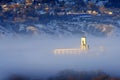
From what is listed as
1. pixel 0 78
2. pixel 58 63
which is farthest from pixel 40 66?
pixel 0 78

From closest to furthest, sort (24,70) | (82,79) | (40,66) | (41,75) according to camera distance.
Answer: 1. (82,79)
2. (41,75)
3. (24,70)
4. (40,66)

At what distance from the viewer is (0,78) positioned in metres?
65.2

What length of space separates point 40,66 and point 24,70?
211 inches

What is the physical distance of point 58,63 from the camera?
257ft

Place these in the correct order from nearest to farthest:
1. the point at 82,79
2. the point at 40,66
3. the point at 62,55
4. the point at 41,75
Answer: the point at 82,79 < the point at 41,75 < the point at 40,66 < the point at 62,55

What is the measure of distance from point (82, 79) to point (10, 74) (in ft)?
26.8

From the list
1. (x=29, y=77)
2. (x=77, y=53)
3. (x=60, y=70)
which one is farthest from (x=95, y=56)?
(x=29, y=77)

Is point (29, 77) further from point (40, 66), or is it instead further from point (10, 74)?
point (40, 66)

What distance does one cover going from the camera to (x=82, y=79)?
6303cm

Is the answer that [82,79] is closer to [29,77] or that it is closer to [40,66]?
[29,77]

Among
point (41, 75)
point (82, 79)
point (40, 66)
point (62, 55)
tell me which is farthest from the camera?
point (62, 55)

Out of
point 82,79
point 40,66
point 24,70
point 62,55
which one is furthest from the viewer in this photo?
point 62,55

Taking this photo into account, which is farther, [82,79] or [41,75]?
[41,75]

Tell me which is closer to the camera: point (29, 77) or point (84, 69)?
point (29, 77)
